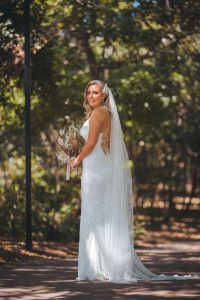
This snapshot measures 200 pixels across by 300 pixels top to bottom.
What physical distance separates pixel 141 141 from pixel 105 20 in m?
4.90

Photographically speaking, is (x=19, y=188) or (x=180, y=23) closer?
(x=180, y=23)

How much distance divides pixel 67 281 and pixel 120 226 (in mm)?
927

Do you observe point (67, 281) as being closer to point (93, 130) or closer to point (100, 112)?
point (93, 130)

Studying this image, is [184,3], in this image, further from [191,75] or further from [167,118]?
[167,118]

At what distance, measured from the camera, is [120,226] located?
895cm

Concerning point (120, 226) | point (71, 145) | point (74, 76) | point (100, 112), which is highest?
point (100, 112)

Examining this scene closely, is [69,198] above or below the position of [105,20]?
below

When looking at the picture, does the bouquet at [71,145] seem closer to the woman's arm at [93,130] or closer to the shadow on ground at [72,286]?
the woman's arm at [93,130]

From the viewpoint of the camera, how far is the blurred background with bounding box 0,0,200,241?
50.4 feet

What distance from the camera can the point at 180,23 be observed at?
16531 millimetres

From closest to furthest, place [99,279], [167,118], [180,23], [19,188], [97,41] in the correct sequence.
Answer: [99,279] → [180,23] → [19,188] → [97,41] → [167,118]

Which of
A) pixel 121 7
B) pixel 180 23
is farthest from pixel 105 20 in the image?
pixel 180 23

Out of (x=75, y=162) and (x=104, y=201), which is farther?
(x=75, y=162)

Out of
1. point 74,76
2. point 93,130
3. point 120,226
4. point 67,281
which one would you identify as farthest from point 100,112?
point 74,76
